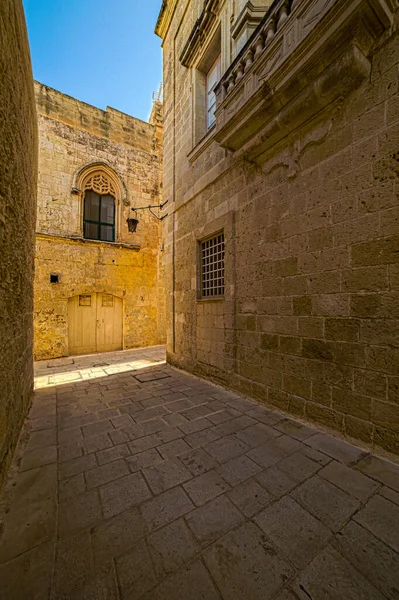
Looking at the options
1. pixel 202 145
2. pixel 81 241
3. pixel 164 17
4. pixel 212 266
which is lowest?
pixel 212 266

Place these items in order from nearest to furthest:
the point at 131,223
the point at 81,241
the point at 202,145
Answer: the point at 202,145 < the point at 81,241 < the point at 131,223

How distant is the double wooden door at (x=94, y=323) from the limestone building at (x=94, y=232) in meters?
0.03

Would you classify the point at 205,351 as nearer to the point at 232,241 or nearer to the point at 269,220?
the point at 232,241

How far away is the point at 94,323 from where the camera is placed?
28.1ft

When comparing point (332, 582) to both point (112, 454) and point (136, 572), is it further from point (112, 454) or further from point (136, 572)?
point (112, 454)

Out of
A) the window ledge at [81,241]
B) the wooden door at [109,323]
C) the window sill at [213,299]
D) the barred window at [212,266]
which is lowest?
the wooden door at [109,323]

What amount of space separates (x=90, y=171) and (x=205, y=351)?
8267 millimetres

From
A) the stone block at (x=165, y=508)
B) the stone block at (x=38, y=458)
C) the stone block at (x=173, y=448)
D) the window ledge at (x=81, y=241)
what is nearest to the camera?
the stone block at (x=165, y=508)

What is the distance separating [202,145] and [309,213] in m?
3.17

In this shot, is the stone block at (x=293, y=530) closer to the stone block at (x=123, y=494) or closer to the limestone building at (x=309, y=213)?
the stone block at (x=123, y=494)

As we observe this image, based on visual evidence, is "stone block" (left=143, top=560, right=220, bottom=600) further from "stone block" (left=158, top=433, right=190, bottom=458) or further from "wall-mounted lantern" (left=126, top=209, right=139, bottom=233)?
"wall-mounted lantern" (left=126, top=209, right=139, bottom=233)

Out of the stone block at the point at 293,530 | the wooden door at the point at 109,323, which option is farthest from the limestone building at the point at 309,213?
the wooden door at the point at 109,323

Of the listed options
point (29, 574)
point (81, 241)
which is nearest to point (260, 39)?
point (29, 574)

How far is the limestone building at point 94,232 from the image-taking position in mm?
7715
